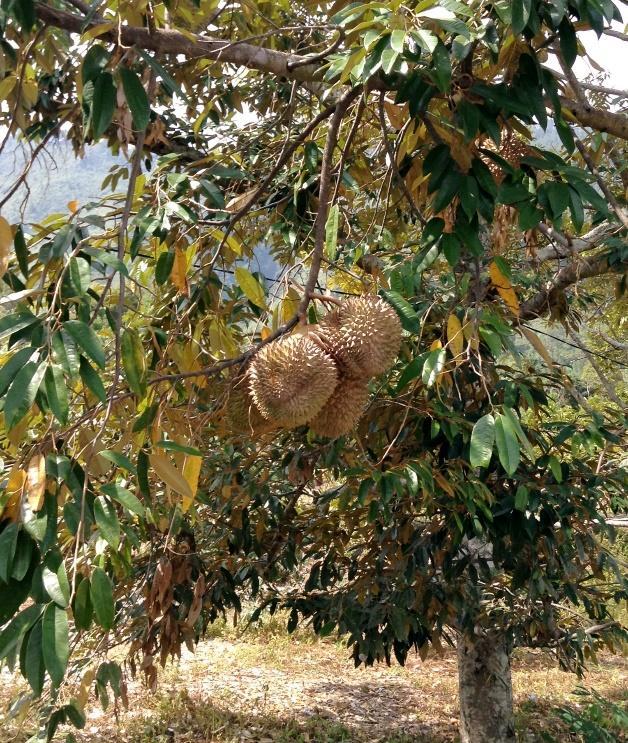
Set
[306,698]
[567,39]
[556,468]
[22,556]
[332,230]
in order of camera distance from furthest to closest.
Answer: [306,698] < [556,468] < [332,230] < [567,39] < [22,556]

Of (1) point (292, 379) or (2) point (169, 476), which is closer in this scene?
(2) point (169, 476)

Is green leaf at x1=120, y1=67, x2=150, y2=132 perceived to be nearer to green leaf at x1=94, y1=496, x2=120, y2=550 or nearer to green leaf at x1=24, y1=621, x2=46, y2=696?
green leaf at x1=94, y1=496, x2=120, y2=550

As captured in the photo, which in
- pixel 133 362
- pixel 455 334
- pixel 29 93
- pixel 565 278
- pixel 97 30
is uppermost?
pixel 29 93

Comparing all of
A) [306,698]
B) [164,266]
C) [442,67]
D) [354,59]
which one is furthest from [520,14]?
[306,698]

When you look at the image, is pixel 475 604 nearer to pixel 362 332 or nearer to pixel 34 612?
pixel 362 332

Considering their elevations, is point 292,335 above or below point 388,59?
below

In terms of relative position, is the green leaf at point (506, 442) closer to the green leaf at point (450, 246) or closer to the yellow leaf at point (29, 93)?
the green leaf at point (450, 246)

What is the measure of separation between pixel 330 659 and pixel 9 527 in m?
6.34

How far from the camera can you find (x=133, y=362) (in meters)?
1.27

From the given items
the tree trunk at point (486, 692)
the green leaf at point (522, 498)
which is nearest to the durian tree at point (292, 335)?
the green leaf at point (522, 498)

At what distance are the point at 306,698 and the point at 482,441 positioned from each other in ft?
16.2

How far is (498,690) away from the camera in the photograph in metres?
3.97

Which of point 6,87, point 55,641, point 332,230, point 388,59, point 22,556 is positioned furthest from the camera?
point 332,230

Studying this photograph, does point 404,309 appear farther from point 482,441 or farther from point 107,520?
point 107,520
